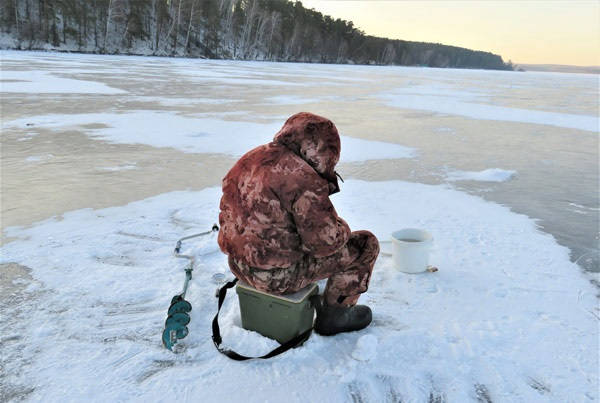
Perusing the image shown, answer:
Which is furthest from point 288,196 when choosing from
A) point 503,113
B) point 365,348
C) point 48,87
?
point 48,87

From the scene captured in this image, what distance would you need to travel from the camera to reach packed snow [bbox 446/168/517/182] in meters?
5.95

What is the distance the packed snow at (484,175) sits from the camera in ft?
19.5

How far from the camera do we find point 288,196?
1.96m

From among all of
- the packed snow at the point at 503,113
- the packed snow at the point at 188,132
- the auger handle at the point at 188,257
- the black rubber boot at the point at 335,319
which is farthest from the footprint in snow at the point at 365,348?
the packed snow at the point at 503,113

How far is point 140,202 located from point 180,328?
250 centimetres

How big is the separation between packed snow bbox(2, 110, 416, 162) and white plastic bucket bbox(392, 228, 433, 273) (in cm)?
348

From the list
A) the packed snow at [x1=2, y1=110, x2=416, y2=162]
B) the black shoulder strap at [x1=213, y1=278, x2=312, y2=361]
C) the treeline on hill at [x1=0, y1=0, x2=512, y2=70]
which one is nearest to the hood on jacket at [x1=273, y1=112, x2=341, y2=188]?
the black shoulder strap at [x1=213, y1=278, x2=312, y2=361]

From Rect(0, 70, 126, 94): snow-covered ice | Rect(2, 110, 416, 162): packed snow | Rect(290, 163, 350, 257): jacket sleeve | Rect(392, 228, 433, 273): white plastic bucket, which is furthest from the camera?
Rect(0, 70, 126, 94): snow-covered ice

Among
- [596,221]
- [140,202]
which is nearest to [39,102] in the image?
[140,202]

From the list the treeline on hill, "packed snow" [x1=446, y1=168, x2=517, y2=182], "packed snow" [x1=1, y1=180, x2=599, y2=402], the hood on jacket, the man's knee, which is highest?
the treeline on hill

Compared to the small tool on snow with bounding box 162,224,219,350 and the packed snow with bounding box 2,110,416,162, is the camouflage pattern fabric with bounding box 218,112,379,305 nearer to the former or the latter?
the small tool on snow with bounding box 162,224,219,350

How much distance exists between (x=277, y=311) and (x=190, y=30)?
72358 mm

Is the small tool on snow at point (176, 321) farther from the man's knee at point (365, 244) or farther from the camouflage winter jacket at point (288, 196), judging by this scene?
the man's knee at point (365, 244)

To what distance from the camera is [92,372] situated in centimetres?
223
